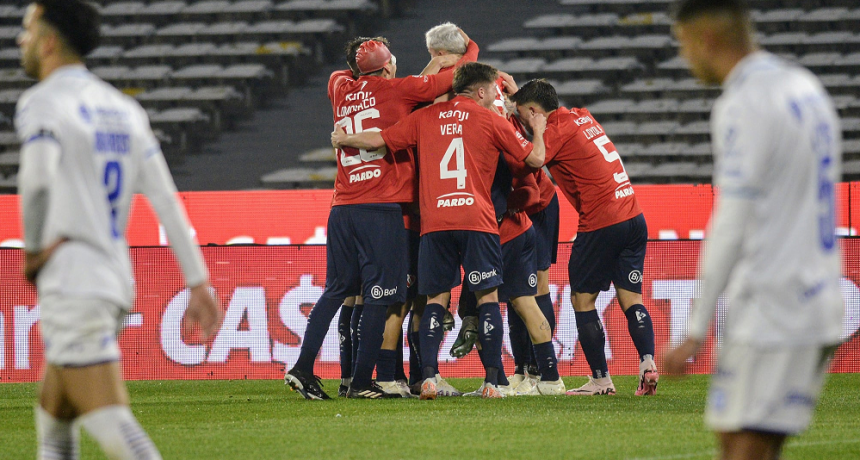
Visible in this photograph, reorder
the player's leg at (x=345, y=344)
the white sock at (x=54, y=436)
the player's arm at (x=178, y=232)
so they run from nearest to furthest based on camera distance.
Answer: the white sock at (x=54, y=436) → the player's arm at (x=178, y=232) → the player's leg at (x=345, y=344)

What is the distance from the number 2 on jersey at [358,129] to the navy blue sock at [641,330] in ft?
6.32

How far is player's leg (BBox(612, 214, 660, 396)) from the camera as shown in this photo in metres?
6.96

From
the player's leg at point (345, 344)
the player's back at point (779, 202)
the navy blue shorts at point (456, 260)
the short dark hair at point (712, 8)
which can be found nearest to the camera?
the player's back at point (779, 202)

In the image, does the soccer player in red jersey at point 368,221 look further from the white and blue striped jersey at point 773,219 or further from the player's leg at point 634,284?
the white and blue striped jersey at point 773,219

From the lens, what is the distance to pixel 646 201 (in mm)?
10742

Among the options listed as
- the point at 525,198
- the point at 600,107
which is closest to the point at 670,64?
the point at 600,107

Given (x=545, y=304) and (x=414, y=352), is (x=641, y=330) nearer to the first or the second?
(x=545, y=304)

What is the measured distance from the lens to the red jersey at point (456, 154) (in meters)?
6.45

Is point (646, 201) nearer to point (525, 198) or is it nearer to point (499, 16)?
point (525, 198)

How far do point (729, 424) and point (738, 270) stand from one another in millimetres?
352

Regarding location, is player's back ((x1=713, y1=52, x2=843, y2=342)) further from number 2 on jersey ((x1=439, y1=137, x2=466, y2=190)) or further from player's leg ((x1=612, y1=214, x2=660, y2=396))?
player's leg ((x1=612, y1=214, x2=660, y2=396))

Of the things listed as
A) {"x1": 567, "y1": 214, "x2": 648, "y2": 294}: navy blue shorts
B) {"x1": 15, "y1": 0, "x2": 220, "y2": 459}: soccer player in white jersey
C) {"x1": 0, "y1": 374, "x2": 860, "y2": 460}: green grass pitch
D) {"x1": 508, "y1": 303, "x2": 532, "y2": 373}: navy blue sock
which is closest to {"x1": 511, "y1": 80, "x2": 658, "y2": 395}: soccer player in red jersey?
{"x1": 567, "y1": 214, "x2": 648, "y2": 294}: navy blue shorts

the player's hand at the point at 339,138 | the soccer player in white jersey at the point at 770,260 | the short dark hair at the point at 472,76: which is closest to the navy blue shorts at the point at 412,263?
the player's hand at the point at 339,138

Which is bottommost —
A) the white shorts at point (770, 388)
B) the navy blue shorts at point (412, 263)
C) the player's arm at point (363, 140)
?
the navy blue shorts at point (412, 263)
